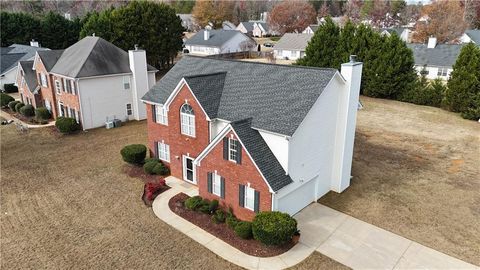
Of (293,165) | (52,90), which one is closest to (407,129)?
(293,165)

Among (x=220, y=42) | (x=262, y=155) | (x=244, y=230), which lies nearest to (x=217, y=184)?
(x=262, y=155)

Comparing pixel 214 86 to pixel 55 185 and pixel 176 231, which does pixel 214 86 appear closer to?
pixel 176 231

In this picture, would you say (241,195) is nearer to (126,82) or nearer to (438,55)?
(126,82)

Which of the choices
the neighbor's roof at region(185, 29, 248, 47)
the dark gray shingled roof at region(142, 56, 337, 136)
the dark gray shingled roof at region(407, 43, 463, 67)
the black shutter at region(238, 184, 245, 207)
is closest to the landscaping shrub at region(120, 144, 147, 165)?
the dark gray shingled roof at region(142, 56, 337, 136)

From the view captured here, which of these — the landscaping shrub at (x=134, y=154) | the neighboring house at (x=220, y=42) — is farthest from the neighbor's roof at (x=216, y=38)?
the landscaping shrub at (x=134, y=154)

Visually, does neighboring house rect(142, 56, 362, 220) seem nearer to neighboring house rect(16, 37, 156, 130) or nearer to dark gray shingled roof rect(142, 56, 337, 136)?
dark gray shingled roof rect(142, 56, 337, 136)
